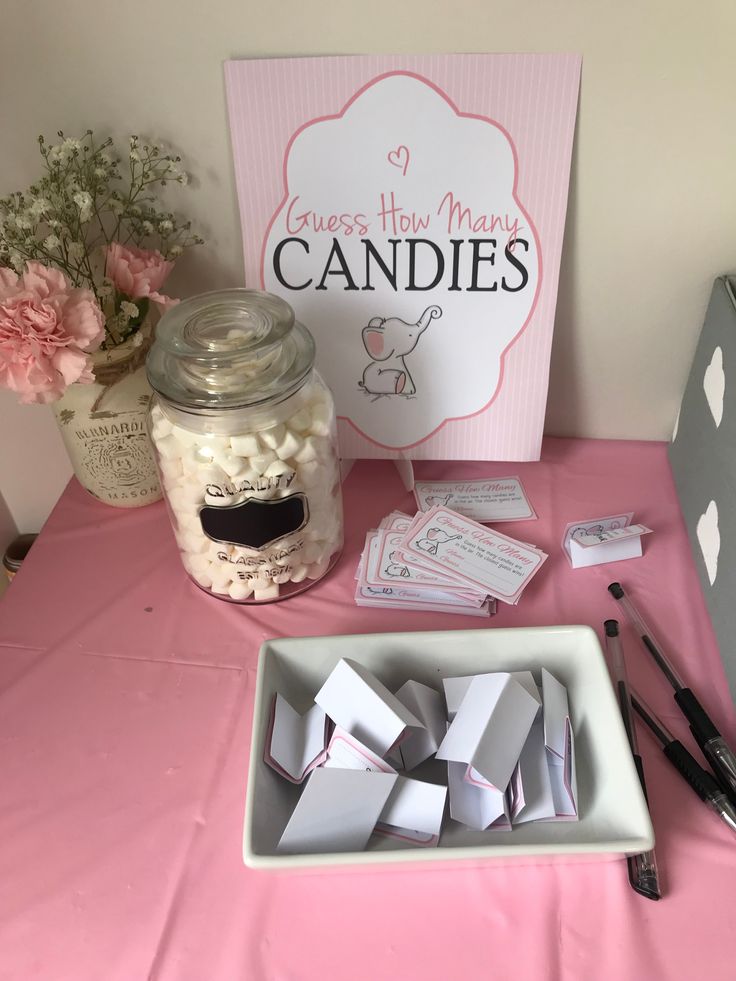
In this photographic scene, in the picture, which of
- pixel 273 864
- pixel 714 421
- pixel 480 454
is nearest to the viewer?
pixel 273 864

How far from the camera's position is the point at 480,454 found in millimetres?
847

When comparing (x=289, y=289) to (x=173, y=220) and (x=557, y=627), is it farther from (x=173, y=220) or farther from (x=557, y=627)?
(x=557, y=627)

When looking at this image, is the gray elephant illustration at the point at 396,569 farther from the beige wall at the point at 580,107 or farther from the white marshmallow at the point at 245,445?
the beige wall at the point at 580,107

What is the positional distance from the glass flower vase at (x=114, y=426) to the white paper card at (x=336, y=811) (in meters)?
0.40

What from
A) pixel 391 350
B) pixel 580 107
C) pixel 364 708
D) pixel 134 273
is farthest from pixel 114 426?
pixel 580 107

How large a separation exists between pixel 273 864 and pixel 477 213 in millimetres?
563

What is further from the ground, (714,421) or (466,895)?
(714,421)

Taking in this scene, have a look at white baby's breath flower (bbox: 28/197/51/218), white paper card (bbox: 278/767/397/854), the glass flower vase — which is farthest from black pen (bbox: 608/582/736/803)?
white baby's breath flower (bbox: 28/197/51/218)

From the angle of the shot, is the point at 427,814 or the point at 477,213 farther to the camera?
the point at 477,213

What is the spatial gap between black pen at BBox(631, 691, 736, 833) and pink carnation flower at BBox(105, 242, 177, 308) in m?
0.56

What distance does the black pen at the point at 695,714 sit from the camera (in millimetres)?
583

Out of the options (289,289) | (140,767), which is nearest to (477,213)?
(289,289)

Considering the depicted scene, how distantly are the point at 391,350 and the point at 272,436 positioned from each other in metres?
0.20

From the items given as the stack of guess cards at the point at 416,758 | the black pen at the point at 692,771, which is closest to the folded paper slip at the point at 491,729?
the stack of guess cards at the point at 416,758
